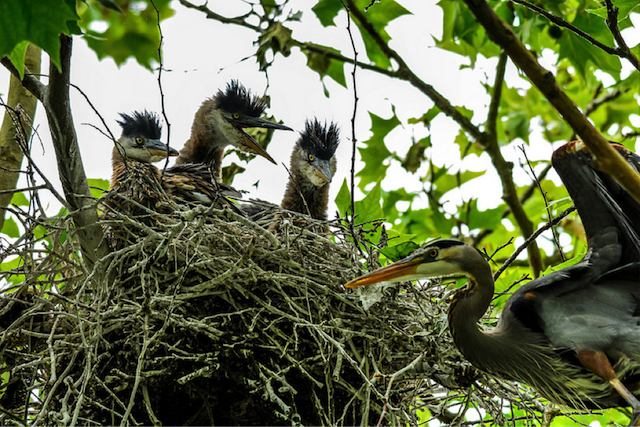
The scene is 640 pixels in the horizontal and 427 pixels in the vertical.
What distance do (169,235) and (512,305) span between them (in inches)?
43.2

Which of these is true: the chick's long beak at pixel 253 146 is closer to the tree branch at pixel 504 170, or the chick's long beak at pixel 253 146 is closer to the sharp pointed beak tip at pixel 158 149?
the sharp pointed beak tip at pixel 158 149

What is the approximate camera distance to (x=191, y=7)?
3.36 meters

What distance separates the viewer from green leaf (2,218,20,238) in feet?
9.50

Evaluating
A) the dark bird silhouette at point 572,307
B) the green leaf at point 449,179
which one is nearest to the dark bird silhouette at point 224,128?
the green leaf at point 449,179

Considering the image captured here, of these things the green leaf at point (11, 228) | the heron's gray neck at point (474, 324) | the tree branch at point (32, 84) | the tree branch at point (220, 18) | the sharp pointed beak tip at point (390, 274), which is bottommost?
the heron's gray neck at point (474, 324)

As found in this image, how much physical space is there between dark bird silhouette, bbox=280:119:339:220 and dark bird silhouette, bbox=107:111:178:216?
69cm

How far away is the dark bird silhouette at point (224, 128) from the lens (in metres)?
3.57

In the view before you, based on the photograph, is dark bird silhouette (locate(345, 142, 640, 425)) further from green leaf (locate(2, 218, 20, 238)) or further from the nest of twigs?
green leaf (locate(2, 218, 20, 238))

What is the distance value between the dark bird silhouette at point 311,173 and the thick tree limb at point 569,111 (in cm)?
210

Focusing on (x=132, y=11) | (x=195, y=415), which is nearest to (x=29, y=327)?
(x=195, y=415)

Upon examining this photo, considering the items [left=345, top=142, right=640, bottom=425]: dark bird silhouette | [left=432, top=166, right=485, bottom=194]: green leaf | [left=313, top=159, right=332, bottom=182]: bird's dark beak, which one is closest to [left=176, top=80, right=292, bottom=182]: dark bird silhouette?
[left=313, top=159, right=332, bottom=182]: bird's dark beak

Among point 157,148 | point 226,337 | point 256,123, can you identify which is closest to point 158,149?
point 157,148

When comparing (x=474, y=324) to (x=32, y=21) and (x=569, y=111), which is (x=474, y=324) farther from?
(x=32, y=21)

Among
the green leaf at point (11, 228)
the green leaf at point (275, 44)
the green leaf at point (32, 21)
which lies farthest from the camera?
the green leaf at point (275, 44)
